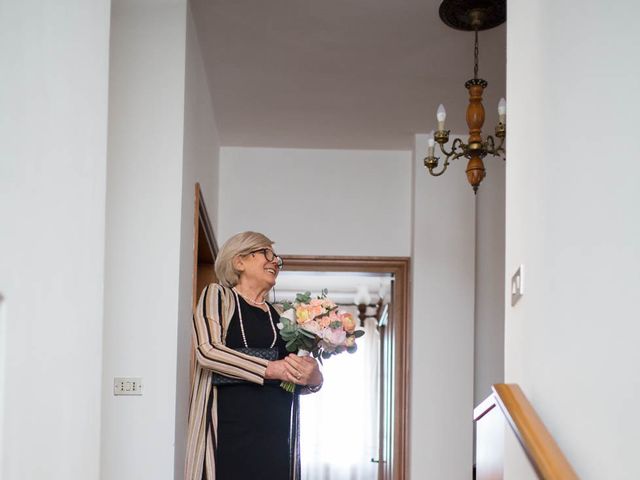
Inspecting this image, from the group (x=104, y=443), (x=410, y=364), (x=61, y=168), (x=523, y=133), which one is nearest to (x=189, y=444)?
(x=104, y=443)

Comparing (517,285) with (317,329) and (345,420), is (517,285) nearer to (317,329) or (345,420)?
(317,329)

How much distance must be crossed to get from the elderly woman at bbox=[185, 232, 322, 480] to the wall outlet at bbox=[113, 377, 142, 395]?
2.24 feet

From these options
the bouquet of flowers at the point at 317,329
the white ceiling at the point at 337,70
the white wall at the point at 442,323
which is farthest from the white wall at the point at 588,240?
the white wall at the point at 442,323

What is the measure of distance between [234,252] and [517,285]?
1.23 meters

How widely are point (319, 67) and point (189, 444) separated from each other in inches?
106

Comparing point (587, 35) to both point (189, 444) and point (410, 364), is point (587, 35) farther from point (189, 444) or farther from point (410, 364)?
point (410, 364)

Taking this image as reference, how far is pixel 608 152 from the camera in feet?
7.73

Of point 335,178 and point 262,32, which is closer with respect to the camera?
point 262,32

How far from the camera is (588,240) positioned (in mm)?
2342

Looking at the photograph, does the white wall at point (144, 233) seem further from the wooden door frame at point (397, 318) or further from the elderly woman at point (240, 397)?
the wooden door frame at point (397, 318)

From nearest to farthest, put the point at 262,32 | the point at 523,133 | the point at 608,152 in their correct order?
the point at 608,152
the point at 523,133
the point at 262,32

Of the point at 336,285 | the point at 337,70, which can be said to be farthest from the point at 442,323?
the point at 336,285

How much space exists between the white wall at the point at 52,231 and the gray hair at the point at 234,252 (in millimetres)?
881

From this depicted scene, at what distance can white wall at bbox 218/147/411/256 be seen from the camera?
22.8ft
